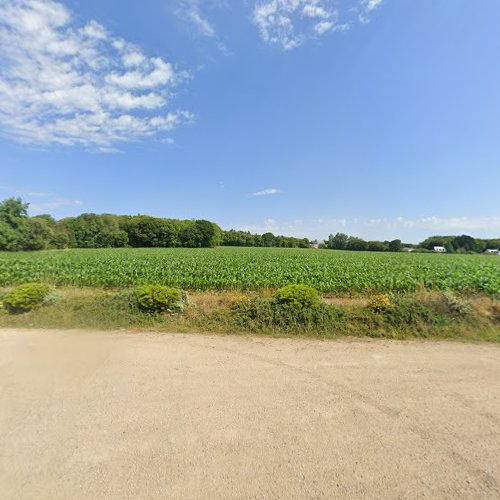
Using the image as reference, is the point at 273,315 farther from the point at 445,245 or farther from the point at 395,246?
the point at 445,245

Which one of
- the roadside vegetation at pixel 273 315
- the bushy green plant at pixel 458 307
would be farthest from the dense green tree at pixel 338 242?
the roadside vegetation at pixel 273 315

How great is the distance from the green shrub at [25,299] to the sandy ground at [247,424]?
3.23 meters

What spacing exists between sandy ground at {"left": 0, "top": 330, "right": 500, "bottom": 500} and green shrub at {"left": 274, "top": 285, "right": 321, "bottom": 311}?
A: 1.99 m

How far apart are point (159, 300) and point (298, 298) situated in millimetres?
4257

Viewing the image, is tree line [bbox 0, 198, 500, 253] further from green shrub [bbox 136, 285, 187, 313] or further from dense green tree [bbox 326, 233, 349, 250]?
green shrub [bbox 136, 285, 187, 313]

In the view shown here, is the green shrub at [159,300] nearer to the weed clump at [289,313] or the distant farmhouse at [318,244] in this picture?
the weed clump at [289,313]

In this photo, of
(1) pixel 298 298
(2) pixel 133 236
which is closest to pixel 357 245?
(2) pixel 133 236

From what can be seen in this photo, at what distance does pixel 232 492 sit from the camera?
2379mm

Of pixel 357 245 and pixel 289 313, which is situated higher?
pixel 357 245

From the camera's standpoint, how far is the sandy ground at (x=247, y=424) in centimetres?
249

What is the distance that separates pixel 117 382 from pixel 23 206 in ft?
201

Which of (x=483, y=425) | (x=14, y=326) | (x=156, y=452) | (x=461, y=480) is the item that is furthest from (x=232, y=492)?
(x=14, y=326)

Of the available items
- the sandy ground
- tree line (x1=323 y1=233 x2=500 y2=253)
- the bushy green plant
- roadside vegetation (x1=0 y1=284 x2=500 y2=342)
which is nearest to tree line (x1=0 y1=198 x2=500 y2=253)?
tree line (x1=323 y1=233 x2=500 y2=253)

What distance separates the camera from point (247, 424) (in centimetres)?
329
